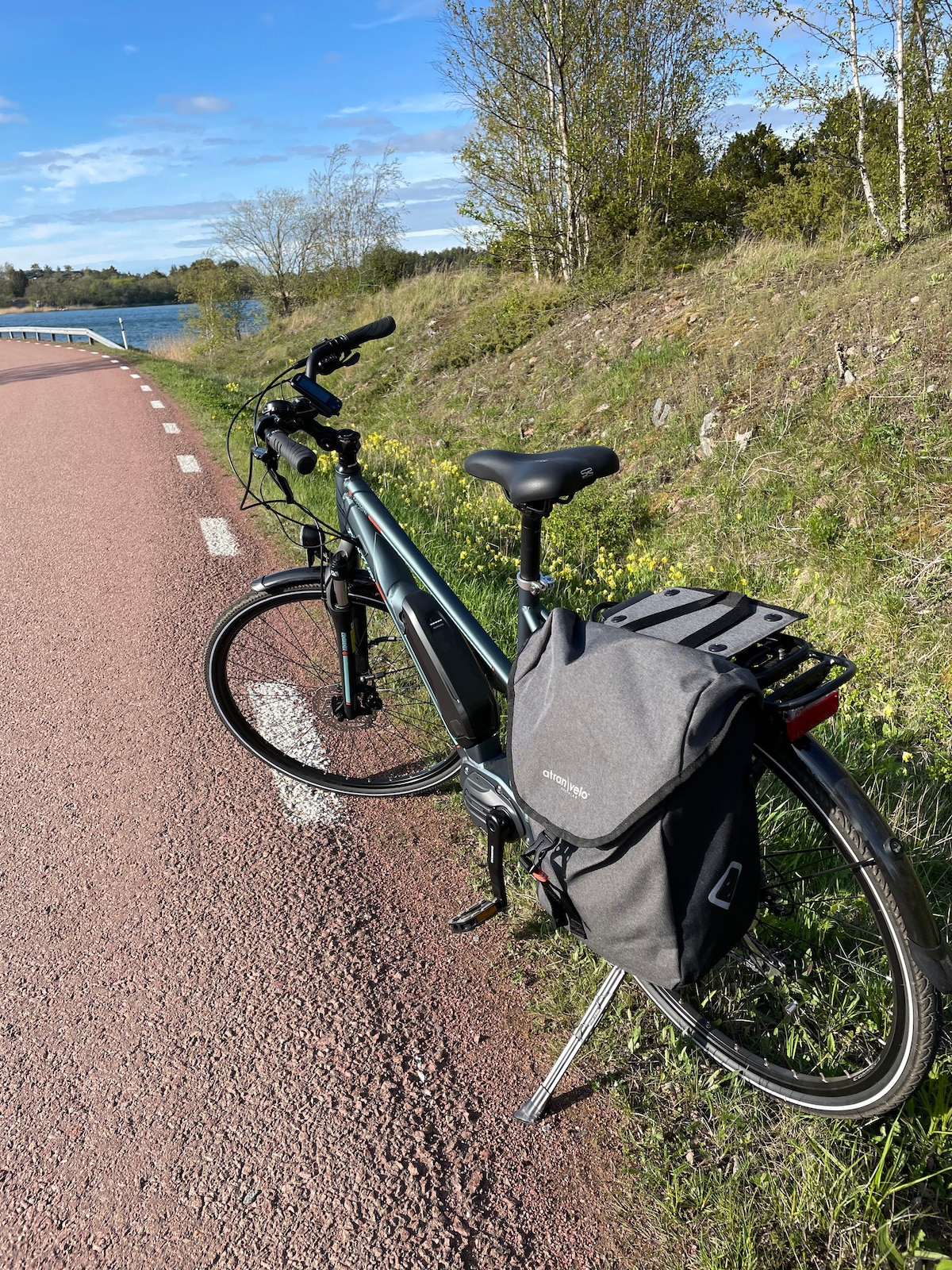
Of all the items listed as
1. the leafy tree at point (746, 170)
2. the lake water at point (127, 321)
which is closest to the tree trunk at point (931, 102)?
the leafy tree at point (746, 170)

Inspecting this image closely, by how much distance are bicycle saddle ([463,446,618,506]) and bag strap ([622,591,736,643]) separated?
0.36 meters

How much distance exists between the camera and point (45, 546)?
5.54 m

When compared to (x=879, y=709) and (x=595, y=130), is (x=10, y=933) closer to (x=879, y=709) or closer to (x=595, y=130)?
(x=879, y=709)

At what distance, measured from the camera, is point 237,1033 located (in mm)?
2039

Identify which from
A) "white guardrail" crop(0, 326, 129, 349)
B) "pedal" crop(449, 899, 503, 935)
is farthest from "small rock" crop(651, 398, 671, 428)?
"white guardrail" crop(0, 326, 129, 349)

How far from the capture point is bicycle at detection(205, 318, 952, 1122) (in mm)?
1551

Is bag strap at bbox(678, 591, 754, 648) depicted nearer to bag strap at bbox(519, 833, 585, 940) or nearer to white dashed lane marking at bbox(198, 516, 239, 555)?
bag strap at bbox(519, 833, 585, 940)

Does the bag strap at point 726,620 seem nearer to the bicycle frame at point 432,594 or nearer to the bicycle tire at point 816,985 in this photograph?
the bicycle tire at point 816,985

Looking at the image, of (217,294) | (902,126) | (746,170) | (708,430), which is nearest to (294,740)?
(708,430)

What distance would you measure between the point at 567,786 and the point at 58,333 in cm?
3256

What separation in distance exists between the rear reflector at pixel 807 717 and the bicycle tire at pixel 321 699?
4.97 ft

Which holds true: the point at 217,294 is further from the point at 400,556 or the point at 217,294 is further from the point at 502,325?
the point at 400,556

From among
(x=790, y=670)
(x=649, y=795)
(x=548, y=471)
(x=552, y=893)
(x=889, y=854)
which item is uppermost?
(x=548, y=471)

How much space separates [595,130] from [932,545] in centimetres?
957
